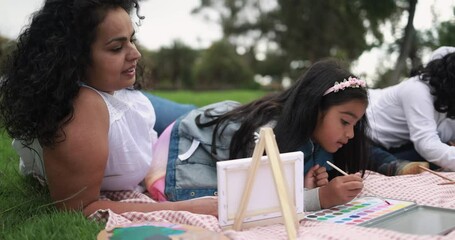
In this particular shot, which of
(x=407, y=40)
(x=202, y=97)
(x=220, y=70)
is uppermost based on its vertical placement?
(x=407, y=40)

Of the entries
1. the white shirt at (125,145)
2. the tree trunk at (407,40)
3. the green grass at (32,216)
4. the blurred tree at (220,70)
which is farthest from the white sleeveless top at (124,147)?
the blurred tree at (220,70)

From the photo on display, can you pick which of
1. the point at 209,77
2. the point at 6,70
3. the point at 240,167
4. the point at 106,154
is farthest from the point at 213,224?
the point at 209,77

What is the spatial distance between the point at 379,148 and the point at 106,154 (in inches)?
53.8

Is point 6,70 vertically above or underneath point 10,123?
above

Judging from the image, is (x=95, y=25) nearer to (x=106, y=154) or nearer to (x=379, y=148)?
(x=106, y=154)

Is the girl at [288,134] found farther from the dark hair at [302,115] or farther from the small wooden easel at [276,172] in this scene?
the small wooden easel at [276,172]

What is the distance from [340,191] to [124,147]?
0.62 m

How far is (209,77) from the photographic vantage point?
20469mm

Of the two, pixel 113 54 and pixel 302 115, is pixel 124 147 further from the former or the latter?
pixel 302 115

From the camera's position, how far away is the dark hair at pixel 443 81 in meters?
2.05

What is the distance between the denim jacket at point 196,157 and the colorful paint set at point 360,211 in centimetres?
27

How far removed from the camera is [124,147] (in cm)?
142

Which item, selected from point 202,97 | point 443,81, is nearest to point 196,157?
point 443,81

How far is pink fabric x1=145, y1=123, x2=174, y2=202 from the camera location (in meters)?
1.60
